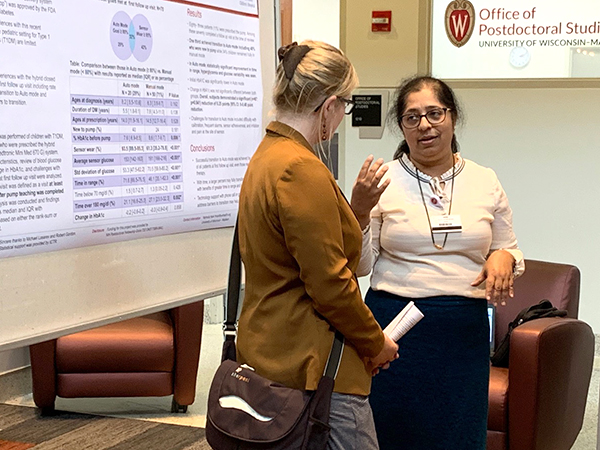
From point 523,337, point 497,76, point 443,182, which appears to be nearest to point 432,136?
point 443,182

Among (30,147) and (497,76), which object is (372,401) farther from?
(497,76)

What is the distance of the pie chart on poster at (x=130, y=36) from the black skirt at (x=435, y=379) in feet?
A: 3.29

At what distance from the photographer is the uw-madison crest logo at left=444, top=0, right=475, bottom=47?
5.15m

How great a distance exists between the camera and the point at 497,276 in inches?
89.2

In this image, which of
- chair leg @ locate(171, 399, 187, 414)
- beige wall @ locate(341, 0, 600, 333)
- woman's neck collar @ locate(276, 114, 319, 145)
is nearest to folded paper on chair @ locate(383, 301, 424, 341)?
woman's neck collar @ locate(276, 114, 319, 145)

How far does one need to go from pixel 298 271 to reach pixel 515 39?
382 centimetres

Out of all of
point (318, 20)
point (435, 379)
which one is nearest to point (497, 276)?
point (435, 379)

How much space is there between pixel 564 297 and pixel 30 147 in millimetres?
2799

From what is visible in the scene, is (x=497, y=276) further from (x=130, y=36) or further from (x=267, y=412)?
(x=130, y=36)

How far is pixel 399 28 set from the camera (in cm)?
517

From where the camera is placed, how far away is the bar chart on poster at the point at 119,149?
1.72m

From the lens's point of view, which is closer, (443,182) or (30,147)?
(30,147)

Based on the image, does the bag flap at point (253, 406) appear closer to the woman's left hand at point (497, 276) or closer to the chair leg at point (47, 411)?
the woman's left hand at point (497, 276)

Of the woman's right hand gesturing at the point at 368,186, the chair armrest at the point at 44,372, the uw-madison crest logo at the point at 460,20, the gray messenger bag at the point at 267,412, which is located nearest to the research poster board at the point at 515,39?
the uw-madison crest logo at the point at 460,20
